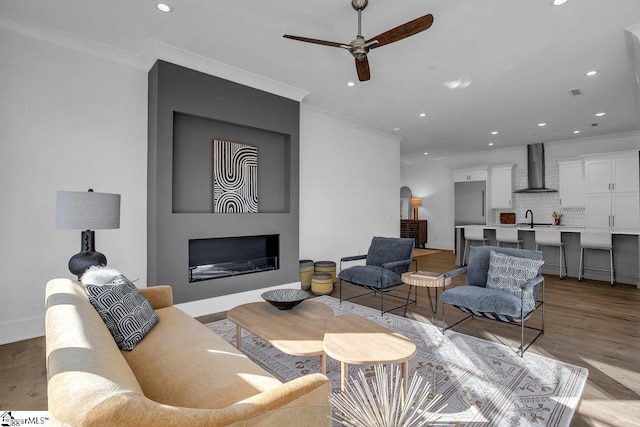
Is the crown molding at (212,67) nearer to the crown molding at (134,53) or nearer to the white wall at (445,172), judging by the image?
the crown molding at (134,53)

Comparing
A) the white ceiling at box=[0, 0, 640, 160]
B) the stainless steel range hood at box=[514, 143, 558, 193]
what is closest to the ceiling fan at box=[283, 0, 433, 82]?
the white ceiling at box=[0, 0, 640, 160]

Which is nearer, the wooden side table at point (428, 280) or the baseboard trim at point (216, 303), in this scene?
the wooden side table at point (428, 280)

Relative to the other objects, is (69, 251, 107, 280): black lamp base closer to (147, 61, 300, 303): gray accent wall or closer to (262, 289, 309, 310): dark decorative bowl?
(147, 61, 300, 303): gray accent wall

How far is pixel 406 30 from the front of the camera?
2.46 metres

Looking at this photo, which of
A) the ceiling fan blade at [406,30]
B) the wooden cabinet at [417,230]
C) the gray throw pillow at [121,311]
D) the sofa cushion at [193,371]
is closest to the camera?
the sofa cushion at [193,371]

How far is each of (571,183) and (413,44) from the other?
6.38 metres

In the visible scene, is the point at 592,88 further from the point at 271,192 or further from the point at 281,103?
the point at 271,192

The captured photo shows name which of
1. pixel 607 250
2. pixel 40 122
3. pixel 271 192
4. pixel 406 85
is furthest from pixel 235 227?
pixel 607 250

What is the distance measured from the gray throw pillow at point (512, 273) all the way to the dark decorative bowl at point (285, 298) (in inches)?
78.1

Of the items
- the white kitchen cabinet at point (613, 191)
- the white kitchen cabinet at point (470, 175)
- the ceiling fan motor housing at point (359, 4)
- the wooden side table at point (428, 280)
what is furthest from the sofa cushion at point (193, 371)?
the white kitchen cabinet at point (470, 175)

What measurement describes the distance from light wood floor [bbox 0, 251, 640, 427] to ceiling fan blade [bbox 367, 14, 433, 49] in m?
2.82

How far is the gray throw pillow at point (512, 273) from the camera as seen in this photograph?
3012 mm

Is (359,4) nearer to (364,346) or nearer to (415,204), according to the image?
(364,346)

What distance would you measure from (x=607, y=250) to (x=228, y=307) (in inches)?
264
